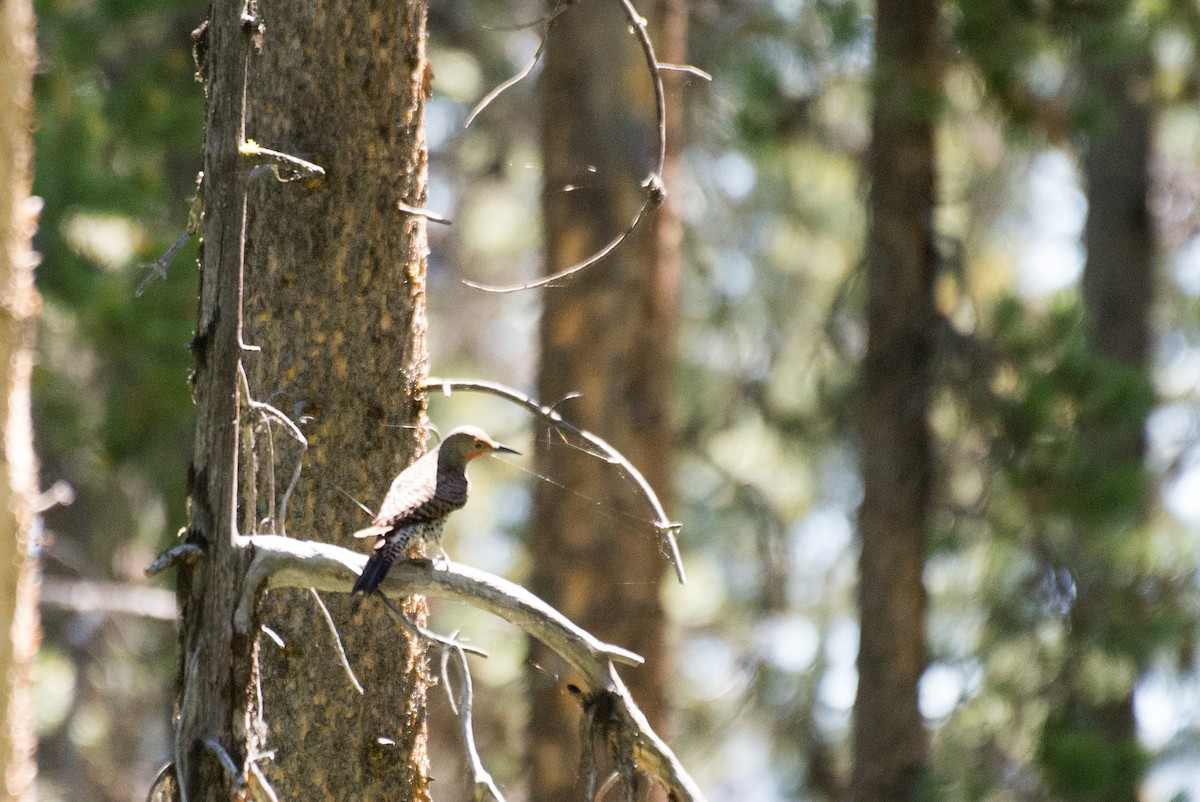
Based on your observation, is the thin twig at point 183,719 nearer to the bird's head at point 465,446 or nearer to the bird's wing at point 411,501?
the bird's wing at point 411,501

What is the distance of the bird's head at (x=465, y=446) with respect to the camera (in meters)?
3.31

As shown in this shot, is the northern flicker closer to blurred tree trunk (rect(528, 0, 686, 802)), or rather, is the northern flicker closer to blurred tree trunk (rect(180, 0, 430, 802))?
blurred tree trunk (rect(180, 0, 430, 802))

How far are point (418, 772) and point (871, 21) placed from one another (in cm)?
502

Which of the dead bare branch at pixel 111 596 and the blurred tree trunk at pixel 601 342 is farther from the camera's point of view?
the dead bare branch at pixel 111 596

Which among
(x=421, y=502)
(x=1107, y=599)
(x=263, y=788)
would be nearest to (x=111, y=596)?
(x=1107, y=599)

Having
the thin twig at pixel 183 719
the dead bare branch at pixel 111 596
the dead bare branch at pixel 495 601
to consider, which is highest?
the dead bare branch at pixel 111 596

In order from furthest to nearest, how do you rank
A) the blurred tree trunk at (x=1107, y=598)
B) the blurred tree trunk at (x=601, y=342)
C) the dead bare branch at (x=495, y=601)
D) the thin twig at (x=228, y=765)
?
the blurred tree trunk at (x=601, y=342)
the blurred tree trunk at (x=1107, y=598)
the dead bare branch at (x=495, y=601)
the thin twig at (x=228, y=765)

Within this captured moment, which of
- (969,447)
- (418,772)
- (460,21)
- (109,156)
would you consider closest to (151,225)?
(109,156)

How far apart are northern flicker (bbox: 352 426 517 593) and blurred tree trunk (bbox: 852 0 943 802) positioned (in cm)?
428

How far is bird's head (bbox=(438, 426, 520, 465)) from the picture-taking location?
331 cm

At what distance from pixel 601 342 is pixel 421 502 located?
13.9 ft

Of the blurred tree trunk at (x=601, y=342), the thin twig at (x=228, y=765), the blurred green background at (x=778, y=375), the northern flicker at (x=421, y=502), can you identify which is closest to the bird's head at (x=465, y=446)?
the northern flicker at (x=421, y=502)

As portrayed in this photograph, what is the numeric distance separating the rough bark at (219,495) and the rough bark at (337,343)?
47 cm

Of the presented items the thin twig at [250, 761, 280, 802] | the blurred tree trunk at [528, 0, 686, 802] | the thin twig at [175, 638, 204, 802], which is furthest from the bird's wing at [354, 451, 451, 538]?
the blurred tree trunk at [528, 0, 686, 802]
